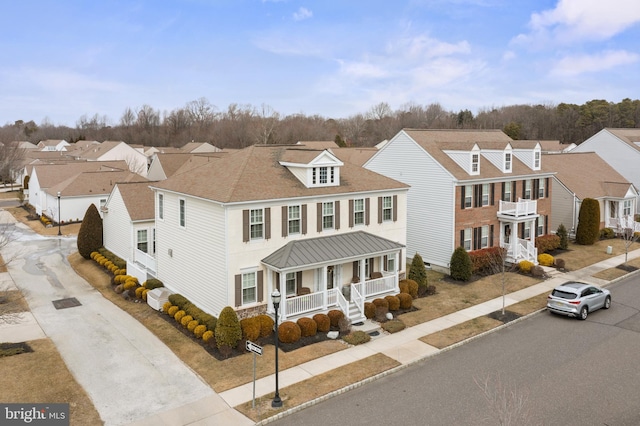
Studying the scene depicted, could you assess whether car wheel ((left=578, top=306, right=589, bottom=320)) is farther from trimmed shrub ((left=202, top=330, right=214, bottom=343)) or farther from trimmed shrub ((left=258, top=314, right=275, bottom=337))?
trimmed shrub ((left=202, top=330, right=214, bottom=343))

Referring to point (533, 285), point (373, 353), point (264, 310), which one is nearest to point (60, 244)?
point (264, 310)

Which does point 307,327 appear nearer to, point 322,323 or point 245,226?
point 322,323

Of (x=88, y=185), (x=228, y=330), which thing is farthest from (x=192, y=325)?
(x=88, y=185)

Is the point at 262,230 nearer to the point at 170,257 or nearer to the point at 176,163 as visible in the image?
the point at 170,257

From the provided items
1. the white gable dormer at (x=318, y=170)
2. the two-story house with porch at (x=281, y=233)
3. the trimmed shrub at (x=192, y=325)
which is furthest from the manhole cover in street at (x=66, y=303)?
the white gable dormer at (x=318, y=170)

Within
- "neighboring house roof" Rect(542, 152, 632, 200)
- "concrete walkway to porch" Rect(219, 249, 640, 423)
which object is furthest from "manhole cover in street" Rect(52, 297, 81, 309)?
"neighboring house roof" Rect(542, 152, 632, 200)

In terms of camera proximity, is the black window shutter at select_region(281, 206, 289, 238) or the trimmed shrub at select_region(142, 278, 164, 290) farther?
the trimmed shrub at select_region(142, 278, 164, 290)
